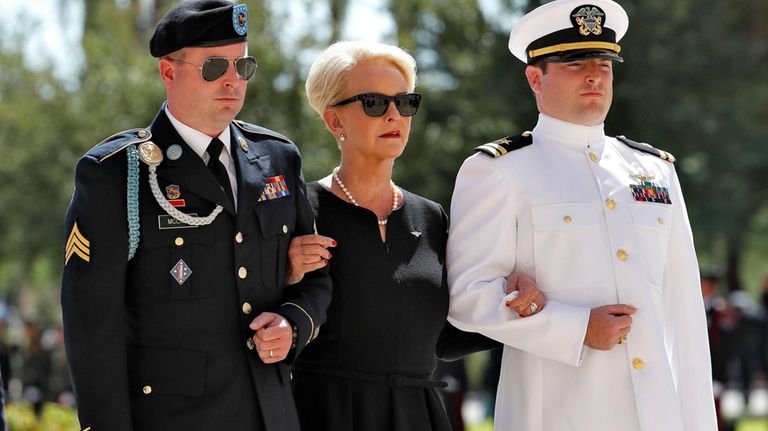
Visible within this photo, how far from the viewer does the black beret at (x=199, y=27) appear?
390 cm

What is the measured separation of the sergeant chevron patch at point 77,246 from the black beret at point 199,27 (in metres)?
0.67

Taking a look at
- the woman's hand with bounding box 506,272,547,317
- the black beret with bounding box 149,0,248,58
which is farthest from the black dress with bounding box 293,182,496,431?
the black beret with bounding box 149,0,248,58

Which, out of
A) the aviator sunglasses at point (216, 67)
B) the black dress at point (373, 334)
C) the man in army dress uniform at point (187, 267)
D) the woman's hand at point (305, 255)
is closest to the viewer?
the man in army dress uniform at point (187, 267)

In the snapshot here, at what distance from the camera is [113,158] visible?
3.79 m

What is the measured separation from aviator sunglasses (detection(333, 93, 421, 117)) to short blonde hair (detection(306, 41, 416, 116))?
3.5 inches

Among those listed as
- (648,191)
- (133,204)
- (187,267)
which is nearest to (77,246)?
(133,204)

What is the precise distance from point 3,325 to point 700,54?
1131 centimetres

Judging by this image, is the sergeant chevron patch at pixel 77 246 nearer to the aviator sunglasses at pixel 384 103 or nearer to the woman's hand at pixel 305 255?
the woman's hand at pixel 305 255

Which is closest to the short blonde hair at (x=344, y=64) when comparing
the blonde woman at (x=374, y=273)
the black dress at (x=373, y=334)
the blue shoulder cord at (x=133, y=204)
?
the blonde woman at (x=374, y=273)

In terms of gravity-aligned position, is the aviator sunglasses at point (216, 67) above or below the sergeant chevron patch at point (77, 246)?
above

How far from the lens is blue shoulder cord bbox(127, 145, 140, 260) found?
3717mm

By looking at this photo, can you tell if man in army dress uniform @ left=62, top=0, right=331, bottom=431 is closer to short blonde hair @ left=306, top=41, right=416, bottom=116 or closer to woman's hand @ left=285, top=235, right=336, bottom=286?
woman's hand @ left=285, top=235, right=336, bottom=286

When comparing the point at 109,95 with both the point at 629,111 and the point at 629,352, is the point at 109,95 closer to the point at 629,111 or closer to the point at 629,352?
the point at 629,111

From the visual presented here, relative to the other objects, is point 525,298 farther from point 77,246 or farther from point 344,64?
point 77,246
